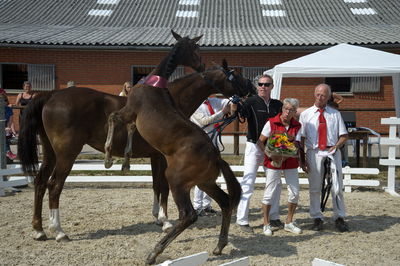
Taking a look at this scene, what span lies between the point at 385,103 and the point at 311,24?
4.92 meters

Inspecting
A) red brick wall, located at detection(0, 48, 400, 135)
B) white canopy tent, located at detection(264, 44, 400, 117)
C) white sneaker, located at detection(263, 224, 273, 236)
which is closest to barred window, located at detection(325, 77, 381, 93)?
red brick wall, located at detection(0, 48, 400, 135)

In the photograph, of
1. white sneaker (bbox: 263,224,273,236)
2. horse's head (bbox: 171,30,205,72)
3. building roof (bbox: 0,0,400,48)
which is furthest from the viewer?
building roof (bbox: 0,0,400,48)

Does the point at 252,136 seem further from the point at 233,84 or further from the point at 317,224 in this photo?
the point at 317,224

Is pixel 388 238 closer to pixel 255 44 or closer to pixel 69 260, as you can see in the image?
pixel 69 260

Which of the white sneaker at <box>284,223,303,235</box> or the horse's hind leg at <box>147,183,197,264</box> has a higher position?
the horse's hind leg at <box>147,183,197,264</box>

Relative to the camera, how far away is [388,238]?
507cm

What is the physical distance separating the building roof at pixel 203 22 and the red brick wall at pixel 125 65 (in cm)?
58

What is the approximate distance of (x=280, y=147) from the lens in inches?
199

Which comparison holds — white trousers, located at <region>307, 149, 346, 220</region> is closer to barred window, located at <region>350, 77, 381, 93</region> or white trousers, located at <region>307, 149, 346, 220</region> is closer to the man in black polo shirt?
the man in black polo shirt

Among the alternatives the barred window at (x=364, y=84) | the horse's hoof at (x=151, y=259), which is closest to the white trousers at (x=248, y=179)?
the horse's hoof at (x=151, y=259)

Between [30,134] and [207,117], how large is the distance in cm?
234

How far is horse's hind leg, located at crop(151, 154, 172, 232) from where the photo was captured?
18.4 ft

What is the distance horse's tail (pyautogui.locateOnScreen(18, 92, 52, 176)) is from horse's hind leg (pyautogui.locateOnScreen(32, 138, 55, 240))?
13cm

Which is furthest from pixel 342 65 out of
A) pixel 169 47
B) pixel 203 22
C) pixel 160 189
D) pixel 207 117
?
pixel 203 22
